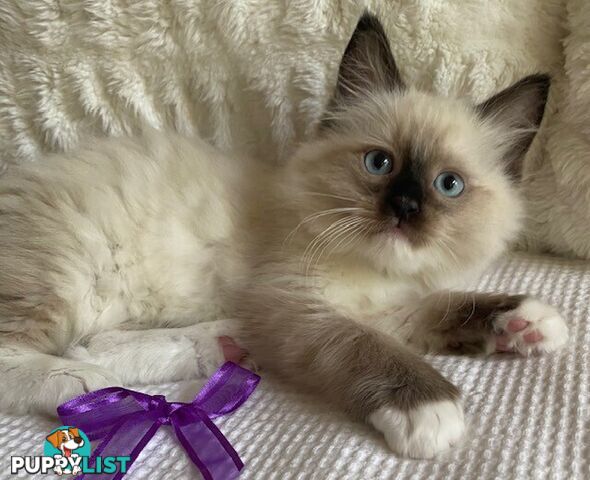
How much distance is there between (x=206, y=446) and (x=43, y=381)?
1.07 ft

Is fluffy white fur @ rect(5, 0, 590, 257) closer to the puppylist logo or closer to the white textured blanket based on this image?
the white textured blanket

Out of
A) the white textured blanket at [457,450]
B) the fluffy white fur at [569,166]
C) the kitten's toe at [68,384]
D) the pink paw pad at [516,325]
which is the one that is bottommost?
the white textured blanket at [457,450]

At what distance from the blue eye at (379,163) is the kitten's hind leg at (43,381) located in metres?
0.60

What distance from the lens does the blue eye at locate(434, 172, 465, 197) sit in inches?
44.3

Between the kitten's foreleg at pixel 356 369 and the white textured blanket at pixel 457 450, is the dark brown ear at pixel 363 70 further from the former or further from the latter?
the white textured blanket at pixel 457 450

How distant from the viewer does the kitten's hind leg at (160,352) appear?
110cm

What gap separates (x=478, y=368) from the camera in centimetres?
104

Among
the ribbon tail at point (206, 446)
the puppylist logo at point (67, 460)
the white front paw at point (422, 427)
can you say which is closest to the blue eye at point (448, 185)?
the white front paw at point (422, 427)

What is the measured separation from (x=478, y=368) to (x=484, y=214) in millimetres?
288

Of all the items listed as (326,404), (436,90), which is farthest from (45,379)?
(436,90)

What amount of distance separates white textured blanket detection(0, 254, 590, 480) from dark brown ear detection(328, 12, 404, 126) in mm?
592

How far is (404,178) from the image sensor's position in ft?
3.55

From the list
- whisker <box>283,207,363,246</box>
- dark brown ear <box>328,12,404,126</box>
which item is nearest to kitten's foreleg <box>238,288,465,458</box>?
whisker <box>283,207,363,246</box>

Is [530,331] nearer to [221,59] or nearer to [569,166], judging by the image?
[569,166]
